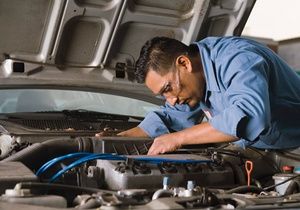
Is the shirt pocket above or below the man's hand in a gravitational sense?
above

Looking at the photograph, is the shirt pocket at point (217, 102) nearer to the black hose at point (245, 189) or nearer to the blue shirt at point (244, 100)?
the blue shirt at point (244, 100)

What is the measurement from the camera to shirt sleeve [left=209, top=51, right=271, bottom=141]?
1.65m

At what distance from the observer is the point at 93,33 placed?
2.46 meters

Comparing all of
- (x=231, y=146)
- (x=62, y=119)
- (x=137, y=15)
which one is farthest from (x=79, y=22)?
(x=231, y=146)

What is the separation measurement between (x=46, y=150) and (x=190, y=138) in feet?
1.84

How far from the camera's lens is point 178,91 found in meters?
1.99

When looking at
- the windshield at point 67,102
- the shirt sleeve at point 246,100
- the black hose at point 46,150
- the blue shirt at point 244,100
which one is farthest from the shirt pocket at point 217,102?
the windshield at point 67,102

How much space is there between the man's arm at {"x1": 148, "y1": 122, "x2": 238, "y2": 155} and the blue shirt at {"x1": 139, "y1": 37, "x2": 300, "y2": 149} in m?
0.03

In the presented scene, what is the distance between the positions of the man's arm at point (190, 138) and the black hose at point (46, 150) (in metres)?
0.27

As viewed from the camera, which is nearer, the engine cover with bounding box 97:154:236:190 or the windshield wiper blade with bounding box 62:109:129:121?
the engine cover with bounding box 97:154:236:190

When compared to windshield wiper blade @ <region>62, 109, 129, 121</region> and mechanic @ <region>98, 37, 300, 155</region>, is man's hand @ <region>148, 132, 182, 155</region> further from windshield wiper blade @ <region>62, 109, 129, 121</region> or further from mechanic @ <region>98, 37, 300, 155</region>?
windshield wiper blade @ <region>62, 109, 129, 121</region>

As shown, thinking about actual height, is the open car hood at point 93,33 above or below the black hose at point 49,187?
above

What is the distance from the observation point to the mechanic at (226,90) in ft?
5.54

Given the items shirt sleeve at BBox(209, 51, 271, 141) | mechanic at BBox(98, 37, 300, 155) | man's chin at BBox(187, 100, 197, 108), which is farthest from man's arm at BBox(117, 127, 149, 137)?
shirt sleeve at BBox(209, 51, 271, 141)
